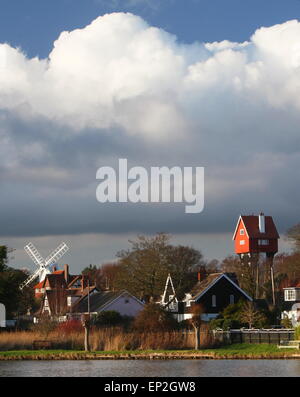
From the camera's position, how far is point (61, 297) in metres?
106

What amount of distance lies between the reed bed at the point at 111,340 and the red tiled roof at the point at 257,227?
1743 inches

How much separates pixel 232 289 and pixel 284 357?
30.8m

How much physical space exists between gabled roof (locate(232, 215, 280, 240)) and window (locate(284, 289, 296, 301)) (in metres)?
12.1

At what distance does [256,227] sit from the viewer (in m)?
111

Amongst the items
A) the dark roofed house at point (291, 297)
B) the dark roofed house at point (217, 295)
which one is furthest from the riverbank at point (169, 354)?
the dark roofed house at point (291, 297)

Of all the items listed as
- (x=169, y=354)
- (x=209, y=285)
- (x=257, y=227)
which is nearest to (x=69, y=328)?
(x=169, y=354)

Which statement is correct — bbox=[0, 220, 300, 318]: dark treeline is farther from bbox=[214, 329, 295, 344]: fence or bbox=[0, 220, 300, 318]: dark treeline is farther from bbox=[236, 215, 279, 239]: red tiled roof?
bbox=[214, 329, 295, 344]: fence

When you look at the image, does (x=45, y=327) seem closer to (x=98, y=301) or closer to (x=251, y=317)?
(x=251, y=317)

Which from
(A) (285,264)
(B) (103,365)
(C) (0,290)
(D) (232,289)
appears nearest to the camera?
(B) (103,365)

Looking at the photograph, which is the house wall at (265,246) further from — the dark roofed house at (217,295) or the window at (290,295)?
the dark roofed house at (217,295)

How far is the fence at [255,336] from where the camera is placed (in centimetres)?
6206
